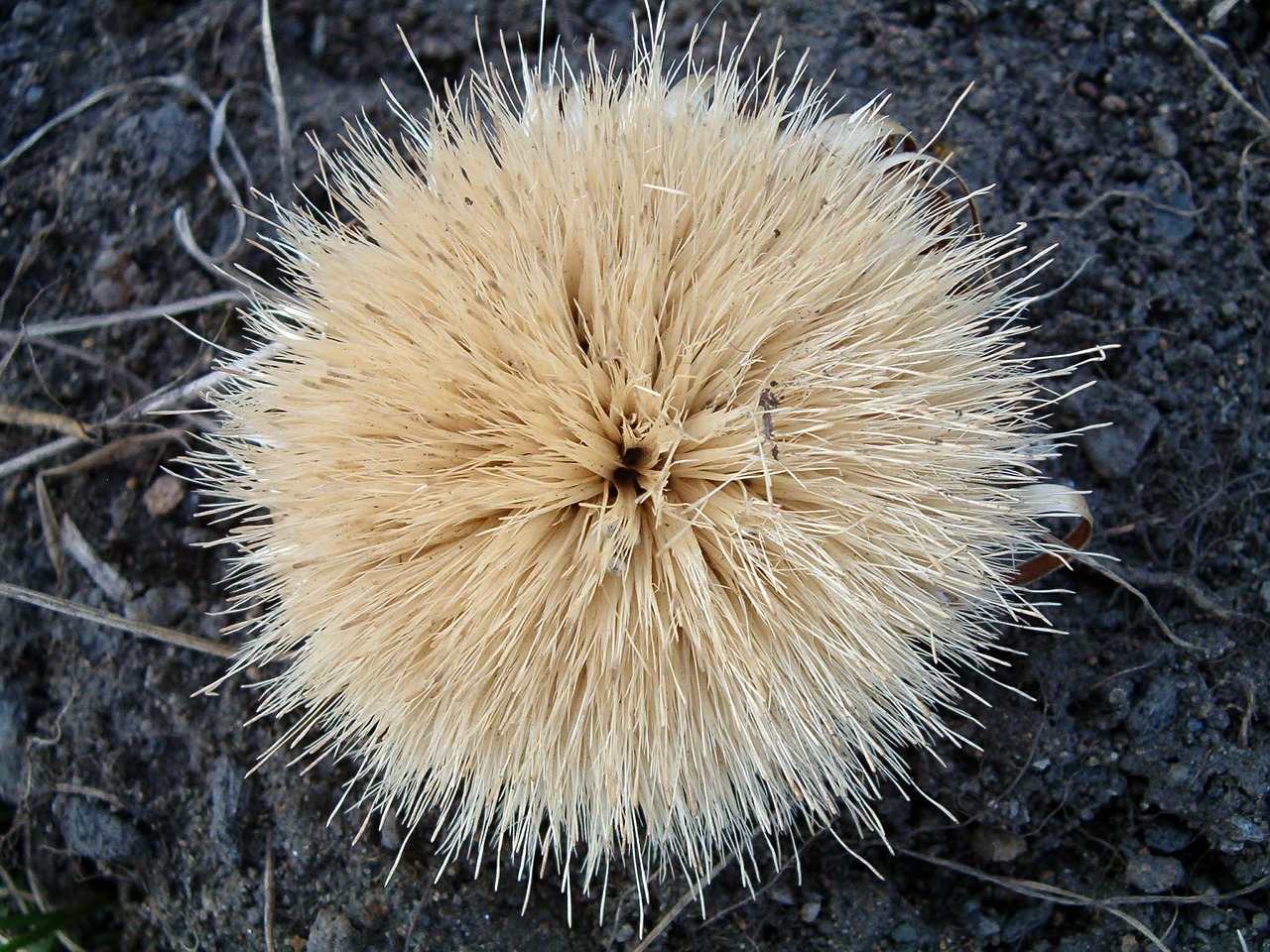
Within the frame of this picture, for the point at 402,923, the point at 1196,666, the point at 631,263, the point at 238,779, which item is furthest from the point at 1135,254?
the point at 238,779

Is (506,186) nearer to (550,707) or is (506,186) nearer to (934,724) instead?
(550,707)

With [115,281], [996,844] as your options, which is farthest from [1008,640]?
[115,281]

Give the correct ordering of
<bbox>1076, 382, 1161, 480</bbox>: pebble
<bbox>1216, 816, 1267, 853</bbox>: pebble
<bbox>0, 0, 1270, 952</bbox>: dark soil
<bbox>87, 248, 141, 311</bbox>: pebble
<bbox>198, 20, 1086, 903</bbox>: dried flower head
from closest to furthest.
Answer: <bbox>198, 20, 1086, 903</bbox>: dried flower head
<bbox>1216, 816, 1267, 853</bbox>: pebble
<bbox>0, 0, 1270, 952</bbox>: dark soil
<bbox>1076, 382, 1161, 480</bbox>: pebble
<bbox>87, 248, 141, 311</bbox>: pebble

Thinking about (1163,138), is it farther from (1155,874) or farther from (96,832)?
(96,832)

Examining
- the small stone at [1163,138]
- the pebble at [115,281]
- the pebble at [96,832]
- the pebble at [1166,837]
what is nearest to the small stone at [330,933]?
the pebble at [96,832]

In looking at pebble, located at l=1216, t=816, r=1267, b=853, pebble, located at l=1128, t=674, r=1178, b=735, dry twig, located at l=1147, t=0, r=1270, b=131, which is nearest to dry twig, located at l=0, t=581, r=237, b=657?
pebble, located at l=1128, t=674, r=1178, b=735

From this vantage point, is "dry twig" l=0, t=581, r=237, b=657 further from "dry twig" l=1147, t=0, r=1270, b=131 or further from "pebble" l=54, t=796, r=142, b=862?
"dry twig" l=1147, t=0, r=1270, b=131

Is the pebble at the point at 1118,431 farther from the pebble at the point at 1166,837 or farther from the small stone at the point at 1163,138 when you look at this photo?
the pebble at the point at 1166,837
